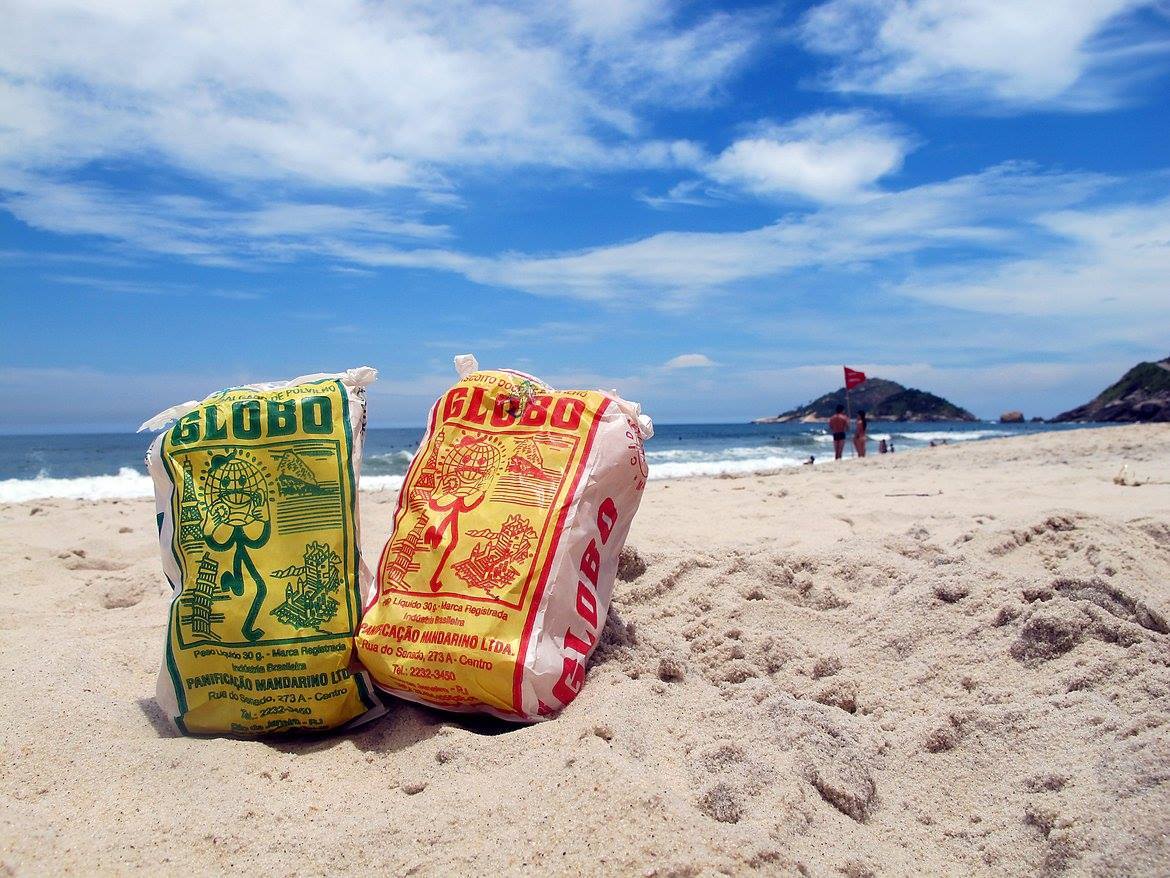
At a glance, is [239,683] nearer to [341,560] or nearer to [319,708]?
[319,708]

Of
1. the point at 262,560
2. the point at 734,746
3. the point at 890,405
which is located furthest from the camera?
the point at 890,405

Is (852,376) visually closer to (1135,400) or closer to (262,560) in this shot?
(262,560)

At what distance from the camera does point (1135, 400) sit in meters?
40.7

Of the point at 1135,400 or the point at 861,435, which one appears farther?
the point at 1135,400

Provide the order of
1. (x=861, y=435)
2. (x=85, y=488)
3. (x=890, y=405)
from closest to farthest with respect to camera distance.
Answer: (x=85, y=488), (x=861, y=435), (x=890, y=405)

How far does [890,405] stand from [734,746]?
6622 cm

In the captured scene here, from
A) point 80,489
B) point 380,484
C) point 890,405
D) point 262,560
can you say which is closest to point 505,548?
point 262,560

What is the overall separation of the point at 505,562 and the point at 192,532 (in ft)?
2.61

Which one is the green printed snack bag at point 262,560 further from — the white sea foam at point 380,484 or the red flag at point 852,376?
the red flag at point 852,376

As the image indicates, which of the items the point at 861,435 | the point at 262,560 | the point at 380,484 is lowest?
the point at 380,484

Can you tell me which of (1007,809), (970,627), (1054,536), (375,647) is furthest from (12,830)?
(1054,536)

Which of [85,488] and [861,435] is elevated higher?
[861,435]

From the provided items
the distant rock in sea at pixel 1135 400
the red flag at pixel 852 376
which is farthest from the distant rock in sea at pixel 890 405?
the red flag at pixel 852 376

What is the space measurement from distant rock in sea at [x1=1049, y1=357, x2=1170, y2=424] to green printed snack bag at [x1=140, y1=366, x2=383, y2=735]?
40938mm
